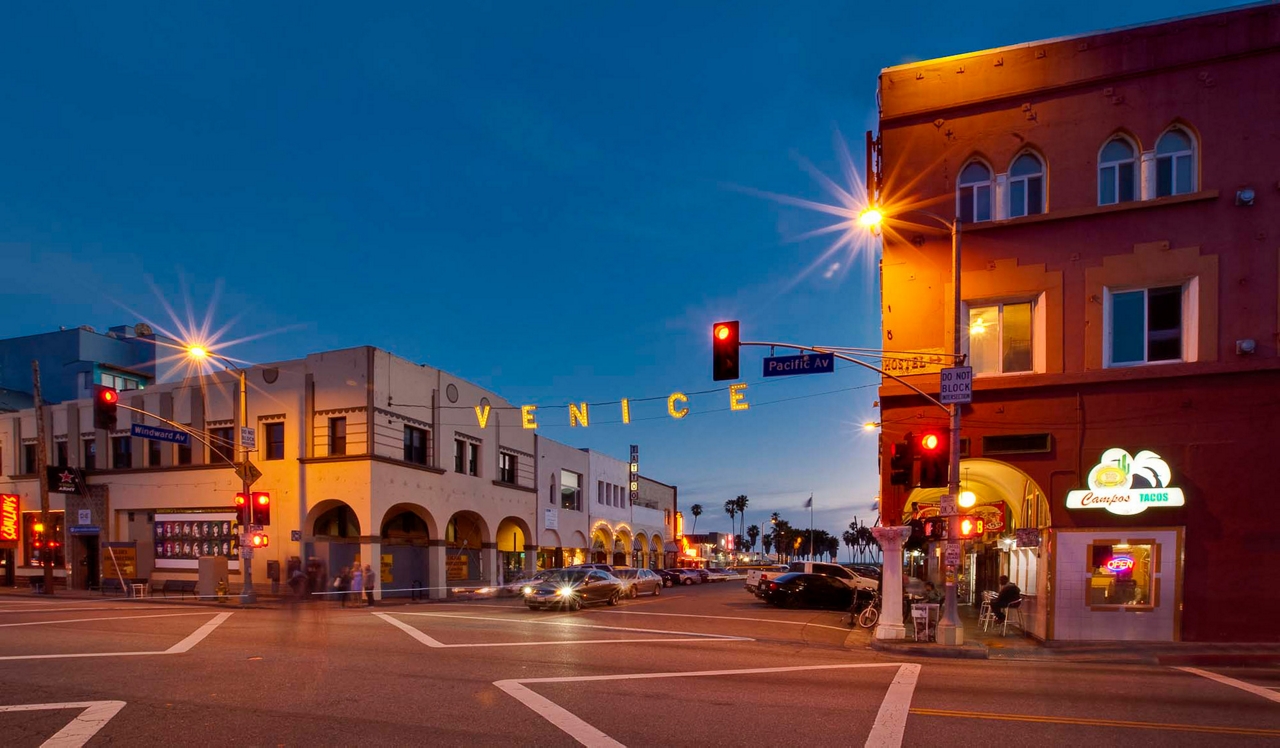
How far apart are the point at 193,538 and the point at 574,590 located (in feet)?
63.2

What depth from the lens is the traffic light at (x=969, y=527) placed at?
55.6ft

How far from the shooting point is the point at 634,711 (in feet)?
30.9

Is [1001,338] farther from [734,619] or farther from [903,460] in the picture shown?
[734,619]

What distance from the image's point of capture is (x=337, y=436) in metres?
31.8

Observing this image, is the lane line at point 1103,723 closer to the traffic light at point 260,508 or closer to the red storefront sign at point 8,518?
the traffic light at point 260,508

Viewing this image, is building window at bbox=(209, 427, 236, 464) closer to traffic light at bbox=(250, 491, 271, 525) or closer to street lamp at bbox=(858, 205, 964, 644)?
traffic light at bbox=(250, 491, 271, 525)

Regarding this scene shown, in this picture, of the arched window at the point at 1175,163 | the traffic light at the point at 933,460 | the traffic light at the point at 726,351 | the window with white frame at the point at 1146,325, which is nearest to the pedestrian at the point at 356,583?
the traffic light at the point at 726,351

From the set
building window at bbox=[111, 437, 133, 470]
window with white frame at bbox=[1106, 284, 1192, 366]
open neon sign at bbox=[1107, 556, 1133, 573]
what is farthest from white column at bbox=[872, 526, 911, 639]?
building window at bbox=[111, 437, 133, 470]

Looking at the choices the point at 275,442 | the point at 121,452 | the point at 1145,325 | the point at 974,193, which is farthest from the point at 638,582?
the point at 121,452

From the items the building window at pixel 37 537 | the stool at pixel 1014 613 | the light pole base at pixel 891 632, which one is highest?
the light pole base at pixel 891 632

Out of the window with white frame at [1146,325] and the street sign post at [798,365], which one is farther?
the window with white frame at [1146,325]

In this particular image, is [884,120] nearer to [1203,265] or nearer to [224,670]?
[1203,265]

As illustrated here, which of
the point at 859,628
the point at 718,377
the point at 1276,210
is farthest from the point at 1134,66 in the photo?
the point at 859,628

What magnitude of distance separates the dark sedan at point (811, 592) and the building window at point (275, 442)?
69.0 feet
